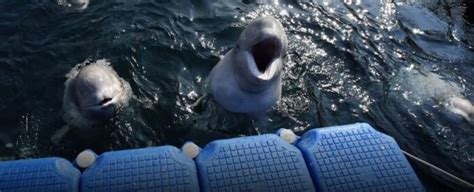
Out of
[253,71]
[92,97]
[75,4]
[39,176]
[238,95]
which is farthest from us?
[75,4]

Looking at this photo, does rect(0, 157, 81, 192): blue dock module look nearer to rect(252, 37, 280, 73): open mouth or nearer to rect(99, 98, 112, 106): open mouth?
rect(99, 98, 112, 106): open mouth

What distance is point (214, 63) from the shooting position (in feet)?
24.7

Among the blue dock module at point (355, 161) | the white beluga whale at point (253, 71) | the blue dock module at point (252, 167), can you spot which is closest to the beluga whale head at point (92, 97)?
the white beluga whale at point (253, 71)

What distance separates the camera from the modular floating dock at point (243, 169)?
12.9ft

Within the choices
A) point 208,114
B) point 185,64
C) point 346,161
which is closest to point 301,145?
point 346,161

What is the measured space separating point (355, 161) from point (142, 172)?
2.14m

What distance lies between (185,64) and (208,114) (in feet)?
4.99

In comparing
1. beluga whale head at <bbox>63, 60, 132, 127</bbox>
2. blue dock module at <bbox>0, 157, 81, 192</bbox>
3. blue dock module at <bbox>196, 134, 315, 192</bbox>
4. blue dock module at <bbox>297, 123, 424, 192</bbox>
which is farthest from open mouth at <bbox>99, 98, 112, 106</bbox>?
blue dock module at <bbox>297, 123, 424, 192</bbox>

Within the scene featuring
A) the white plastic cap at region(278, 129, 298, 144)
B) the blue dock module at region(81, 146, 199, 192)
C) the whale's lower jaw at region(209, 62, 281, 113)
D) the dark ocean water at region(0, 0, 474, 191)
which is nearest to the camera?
the blue dock module at region(81, 146, 199, 192)

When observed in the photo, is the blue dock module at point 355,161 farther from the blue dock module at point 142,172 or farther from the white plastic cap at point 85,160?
the white plastic cap at point 85,160

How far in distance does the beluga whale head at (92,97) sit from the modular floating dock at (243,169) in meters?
1.48

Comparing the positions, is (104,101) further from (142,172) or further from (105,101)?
(142,172)

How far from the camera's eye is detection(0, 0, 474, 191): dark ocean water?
6.11m

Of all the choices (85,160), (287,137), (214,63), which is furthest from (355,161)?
(214,63)
